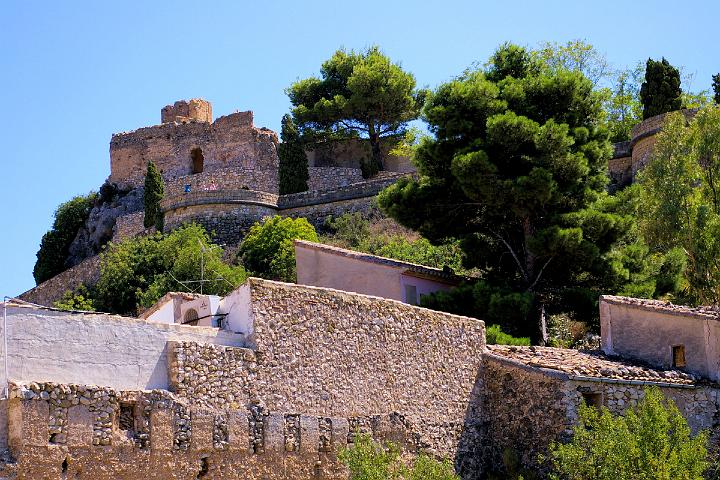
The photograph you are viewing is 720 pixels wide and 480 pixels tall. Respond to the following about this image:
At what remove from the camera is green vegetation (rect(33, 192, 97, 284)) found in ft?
210

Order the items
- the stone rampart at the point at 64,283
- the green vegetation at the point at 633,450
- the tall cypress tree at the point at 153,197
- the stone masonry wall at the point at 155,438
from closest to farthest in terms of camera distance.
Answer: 1. the stone masonry wall at the point at 155,438
2. the green vegetation at the point at 633,450
3. the stone rampart at the point at 64,283
4. the tall cypress tree at the point at 153,197

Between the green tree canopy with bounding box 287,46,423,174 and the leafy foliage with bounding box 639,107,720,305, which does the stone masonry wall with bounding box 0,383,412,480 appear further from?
the green tree canopy with bounding box 287,46,423,174

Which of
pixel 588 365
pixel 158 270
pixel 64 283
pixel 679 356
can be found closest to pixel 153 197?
pixel 64 283

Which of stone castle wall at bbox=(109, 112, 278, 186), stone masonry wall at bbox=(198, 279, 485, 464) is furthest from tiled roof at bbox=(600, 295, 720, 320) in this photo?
stone castle wall at bbox=(109, 112, 278, 186)

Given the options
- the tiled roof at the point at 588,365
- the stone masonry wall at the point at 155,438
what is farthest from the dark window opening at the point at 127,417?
the tiled roof at the point at 588,365

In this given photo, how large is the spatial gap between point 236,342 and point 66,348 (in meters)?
3.57

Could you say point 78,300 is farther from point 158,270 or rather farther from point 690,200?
point 690,200

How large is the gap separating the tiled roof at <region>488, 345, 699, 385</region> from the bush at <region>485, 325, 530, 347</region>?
1.98 metres

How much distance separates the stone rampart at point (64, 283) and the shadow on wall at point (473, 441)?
1140 inches

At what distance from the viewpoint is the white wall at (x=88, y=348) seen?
2048cm

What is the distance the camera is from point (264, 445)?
76.6ft

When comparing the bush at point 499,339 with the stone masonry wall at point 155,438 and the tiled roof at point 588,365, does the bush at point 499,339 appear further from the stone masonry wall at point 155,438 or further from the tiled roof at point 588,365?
the stone masonry wall at point 155,438

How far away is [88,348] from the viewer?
21.3m

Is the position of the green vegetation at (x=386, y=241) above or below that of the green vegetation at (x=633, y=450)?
above
